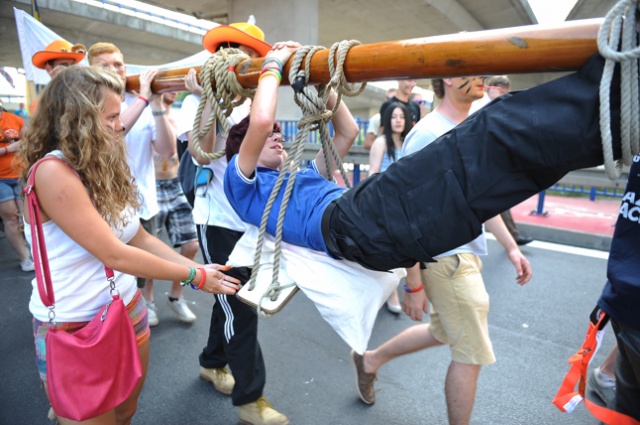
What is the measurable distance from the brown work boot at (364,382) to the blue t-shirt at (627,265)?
51.5 inches

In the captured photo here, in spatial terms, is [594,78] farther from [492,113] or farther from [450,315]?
[450,315]

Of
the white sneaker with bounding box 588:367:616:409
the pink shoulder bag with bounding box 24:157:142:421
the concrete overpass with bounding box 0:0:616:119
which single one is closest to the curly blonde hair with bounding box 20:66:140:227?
the pink shoulder bag with bounding box 24:157:142:421

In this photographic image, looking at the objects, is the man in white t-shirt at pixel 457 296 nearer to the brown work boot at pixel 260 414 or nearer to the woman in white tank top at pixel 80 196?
the brown work boot at pixel 260 414

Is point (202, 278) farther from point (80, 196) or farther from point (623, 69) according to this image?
point (623, 69)

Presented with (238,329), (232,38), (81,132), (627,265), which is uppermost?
(232,38)

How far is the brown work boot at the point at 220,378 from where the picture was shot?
99.3 inches

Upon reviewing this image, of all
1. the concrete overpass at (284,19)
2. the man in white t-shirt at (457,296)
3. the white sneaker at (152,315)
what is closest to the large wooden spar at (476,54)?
the man in white t-shirt at (457,296)

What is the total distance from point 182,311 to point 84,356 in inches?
79.4

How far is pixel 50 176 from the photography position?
1.39m

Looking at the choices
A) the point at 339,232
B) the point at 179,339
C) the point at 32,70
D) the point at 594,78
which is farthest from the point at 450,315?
the point at 32,70

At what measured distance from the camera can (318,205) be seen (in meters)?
1.43

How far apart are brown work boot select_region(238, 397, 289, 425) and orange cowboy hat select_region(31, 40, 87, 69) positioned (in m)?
2.68

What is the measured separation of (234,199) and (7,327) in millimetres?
2882

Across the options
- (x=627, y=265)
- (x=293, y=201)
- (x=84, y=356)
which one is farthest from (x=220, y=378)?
(x=627, y=265)
